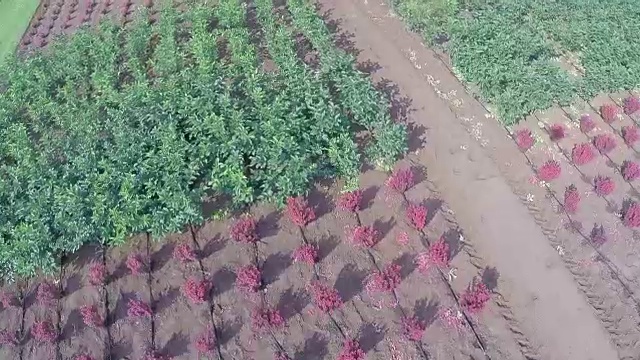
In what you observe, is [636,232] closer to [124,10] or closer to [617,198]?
[617,198]

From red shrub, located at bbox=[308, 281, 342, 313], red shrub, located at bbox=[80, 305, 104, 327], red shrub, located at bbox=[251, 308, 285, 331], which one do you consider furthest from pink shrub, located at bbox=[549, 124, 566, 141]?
red shrub, located at bbox=[80, 305, 104, 327]

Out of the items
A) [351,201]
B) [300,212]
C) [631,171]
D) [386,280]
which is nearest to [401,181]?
[351,201]

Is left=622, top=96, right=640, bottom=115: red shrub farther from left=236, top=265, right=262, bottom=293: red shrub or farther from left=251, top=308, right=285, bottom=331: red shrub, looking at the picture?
left=251, top=308, right=285, bottom=331: red shrub

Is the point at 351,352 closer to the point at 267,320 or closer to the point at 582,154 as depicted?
the point at 267,320

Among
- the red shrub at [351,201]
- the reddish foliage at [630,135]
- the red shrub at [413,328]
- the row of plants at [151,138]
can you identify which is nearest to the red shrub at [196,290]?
the row of plants at [151,138]

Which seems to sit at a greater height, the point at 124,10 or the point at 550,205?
the point at 124,10

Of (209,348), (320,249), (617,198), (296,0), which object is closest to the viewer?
(209,348)

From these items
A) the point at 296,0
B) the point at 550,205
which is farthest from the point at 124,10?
the point at 550,205

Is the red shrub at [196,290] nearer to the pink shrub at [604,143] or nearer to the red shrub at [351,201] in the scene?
the red shrub at [351,201]
